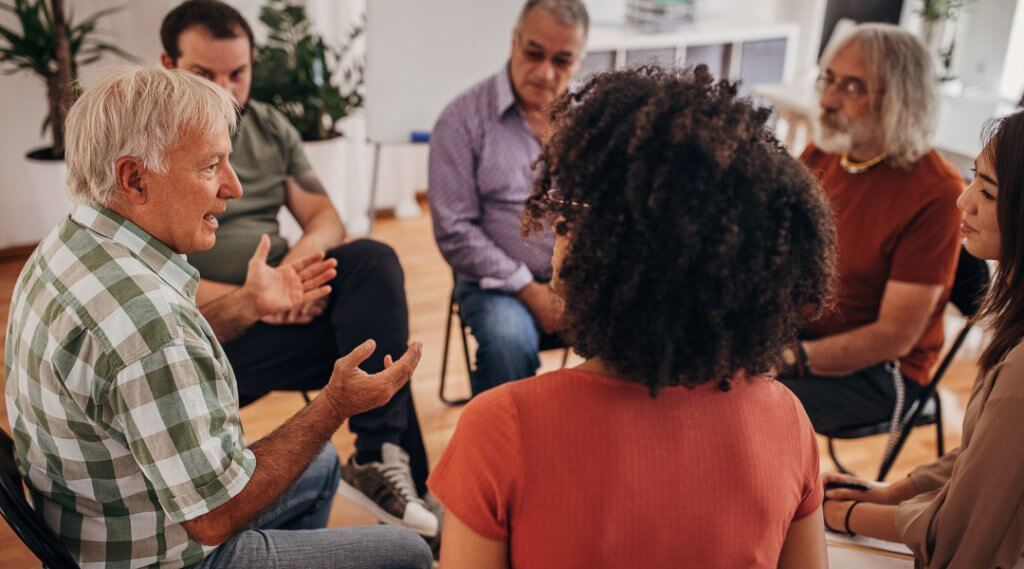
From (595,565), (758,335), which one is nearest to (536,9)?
(758,335)

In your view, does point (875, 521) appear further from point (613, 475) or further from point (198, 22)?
point (198, 22)

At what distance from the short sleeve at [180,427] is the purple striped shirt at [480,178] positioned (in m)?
1.17

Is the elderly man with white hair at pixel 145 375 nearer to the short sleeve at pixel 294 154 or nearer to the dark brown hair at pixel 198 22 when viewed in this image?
the dark brown hair at pixel 198 22

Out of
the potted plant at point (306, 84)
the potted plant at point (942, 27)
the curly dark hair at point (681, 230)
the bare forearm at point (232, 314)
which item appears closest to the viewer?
the curly dark hair at point (681, 230)

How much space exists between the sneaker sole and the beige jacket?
41.3 inches

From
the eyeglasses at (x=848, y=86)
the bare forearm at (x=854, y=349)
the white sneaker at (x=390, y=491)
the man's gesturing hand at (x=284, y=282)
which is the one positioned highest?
the eyeglasses at (x=848, y=86)

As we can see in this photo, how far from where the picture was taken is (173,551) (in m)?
1.15

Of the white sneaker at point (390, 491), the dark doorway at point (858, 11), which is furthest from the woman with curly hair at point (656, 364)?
the dark doorway at point (858, 11)

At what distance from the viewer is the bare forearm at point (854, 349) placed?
1.86m

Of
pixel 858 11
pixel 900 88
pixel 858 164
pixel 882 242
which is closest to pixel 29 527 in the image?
pixel 882 242

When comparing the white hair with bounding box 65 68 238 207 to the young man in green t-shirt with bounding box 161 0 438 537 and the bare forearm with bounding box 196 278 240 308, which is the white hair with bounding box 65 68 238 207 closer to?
the young man in green t-shirt with bounding box 161 0 438 537

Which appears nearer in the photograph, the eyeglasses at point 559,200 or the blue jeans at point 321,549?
the eyeglasses at point 559,200

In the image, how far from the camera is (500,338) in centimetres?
204

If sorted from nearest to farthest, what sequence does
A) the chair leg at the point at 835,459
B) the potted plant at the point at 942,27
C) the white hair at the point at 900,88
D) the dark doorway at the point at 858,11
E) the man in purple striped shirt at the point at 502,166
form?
1. the white hair at the point at 900,88
2. the man in purple striped shirt at the point at 502,166
3. the chair leg at the point at 835,459
4. the potted plant at the point at 942,27
5. the dark doorway at the point at 858,11
